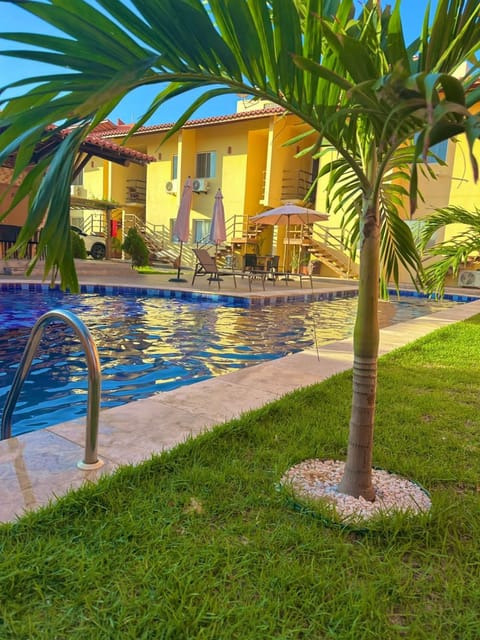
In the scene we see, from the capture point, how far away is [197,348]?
18.2 feet

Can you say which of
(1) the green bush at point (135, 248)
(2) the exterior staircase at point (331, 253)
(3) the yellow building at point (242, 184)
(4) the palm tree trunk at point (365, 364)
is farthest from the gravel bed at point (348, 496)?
(2) the exterior staircase at point (331, 253)

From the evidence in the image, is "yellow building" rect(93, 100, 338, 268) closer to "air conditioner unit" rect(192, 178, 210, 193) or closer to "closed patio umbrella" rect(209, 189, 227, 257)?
"air conditioner unit" rect(192, 178, 210, 193)

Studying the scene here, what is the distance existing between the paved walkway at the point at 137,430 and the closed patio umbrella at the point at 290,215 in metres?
8.65

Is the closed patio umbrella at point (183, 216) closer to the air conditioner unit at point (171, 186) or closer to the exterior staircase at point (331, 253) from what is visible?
the exterior staircase at point (331, 253)

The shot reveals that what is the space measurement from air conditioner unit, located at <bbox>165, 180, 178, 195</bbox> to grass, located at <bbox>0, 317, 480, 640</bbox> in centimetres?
2148

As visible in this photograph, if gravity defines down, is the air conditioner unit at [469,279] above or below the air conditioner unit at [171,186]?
below

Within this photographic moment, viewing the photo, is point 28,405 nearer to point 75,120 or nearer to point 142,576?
point 142,576

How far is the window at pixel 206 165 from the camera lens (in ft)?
72.3

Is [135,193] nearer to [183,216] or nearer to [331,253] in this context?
[331,253]

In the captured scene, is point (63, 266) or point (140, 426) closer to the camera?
point (63, 266)

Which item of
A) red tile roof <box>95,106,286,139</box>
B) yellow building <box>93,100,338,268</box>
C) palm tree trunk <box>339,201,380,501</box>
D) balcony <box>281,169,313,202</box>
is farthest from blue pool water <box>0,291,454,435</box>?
red tile roof <box>95,106,286,139</box>

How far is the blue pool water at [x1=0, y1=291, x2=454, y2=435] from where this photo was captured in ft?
12.7

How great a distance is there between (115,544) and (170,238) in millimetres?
22289

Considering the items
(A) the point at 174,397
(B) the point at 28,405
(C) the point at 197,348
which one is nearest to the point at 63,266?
(A) the point at 174,397
